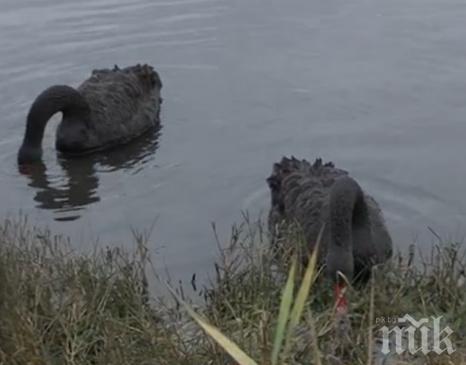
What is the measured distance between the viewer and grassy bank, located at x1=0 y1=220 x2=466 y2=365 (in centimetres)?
399

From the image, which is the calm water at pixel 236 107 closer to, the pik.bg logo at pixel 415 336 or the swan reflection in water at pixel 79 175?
the swan reflection in water at pixel 79 175

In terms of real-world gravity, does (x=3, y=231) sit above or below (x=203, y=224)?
above

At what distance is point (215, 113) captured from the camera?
8984mm

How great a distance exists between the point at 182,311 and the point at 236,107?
425 centimetres

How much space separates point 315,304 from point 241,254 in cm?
44

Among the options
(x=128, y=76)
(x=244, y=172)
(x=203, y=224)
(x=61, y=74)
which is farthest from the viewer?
(x=61, y=74)

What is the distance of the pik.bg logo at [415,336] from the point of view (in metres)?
4.07

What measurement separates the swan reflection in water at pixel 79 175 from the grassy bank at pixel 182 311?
2.23 meters

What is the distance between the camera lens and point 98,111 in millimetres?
9234

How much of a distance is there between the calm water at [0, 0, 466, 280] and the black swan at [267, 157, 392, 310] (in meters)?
0.34

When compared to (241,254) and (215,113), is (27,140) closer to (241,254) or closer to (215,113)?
(215,113)

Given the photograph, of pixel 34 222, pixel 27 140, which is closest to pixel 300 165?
pixel 34 222

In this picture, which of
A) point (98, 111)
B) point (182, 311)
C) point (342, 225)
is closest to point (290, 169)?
point (342, 225)

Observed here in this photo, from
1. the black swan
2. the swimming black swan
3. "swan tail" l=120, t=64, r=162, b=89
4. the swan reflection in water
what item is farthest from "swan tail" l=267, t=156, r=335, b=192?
"swan tail" l=120, t=64, r=162, b=89
